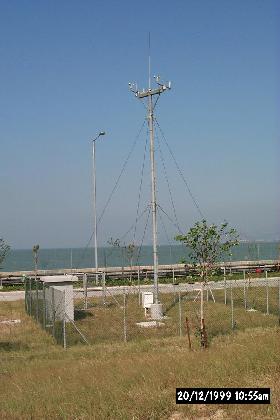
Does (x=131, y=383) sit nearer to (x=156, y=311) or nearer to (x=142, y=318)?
(x=156, y=311)

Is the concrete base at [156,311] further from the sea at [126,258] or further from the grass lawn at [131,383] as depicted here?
the grass lawn at [131,383]

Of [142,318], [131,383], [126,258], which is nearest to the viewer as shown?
[131,383]

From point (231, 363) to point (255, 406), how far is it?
2.39 m

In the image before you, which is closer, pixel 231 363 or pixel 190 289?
pixel 231 363

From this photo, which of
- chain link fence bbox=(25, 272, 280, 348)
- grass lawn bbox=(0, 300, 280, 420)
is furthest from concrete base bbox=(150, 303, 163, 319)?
grass lawn bbox=(0, 300, 280, 420)

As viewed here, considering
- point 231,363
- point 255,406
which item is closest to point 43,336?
point 231,363

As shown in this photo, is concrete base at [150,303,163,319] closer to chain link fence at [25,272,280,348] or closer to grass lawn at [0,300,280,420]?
chain link fence at [25,272,280,348]

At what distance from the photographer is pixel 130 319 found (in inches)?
980

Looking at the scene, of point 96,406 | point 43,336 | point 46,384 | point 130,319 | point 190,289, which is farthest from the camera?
point 190,289

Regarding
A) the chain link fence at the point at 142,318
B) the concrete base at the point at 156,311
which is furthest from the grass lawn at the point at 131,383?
the concrete base at the point at 156,311

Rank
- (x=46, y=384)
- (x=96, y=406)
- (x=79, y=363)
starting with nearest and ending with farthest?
(x=96, y=406)
(x=46, y=384)
(x=79, y=363)

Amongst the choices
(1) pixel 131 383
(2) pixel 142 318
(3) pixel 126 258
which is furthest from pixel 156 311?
(3) pixel 126 258

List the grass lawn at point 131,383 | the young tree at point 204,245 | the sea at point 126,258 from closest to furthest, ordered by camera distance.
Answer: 1. the grass lawn at point 131,383
2. the young tree at point 204,245
3. the sea at point 126,258

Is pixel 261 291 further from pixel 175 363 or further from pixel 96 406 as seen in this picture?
pixel 96 406
